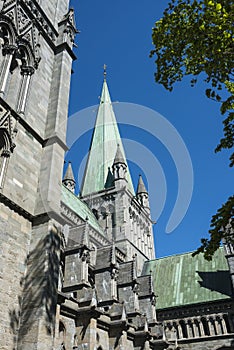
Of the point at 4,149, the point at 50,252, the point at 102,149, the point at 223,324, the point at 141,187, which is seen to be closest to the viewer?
the point at 50,252

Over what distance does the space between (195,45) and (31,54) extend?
8570 mm

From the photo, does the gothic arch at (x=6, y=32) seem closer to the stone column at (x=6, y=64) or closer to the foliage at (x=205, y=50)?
the stone column at (x=6, y=64)

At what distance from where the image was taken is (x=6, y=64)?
12242mm

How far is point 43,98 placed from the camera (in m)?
14.2

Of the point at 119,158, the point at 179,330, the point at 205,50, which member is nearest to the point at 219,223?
the point at 205,50

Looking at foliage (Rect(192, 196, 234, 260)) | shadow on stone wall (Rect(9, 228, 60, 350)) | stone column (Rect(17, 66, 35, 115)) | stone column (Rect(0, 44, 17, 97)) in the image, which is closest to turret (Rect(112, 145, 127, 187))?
stone column (Rect(17, 66, 35, 115))

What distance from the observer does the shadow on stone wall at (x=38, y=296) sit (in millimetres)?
9102

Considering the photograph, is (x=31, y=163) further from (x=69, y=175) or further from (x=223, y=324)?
(x=69, y=175)

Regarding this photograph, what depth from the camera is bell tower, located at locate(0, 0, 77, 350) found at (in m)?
9.41

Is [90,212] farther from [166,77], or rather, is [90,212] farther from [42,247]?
[166,77]

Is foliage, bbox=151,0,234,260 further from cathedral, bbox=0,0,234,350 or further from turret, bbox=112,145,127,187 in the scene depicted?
turret, bbox=112,145,127,187

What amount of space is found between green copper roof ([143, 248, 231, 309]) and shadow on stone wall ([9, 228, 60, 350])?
930 inches

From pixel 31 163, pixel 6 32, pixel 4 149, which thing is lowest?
pixel 4 149

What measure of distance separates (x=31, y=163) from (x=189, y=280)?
27200 millimetres
